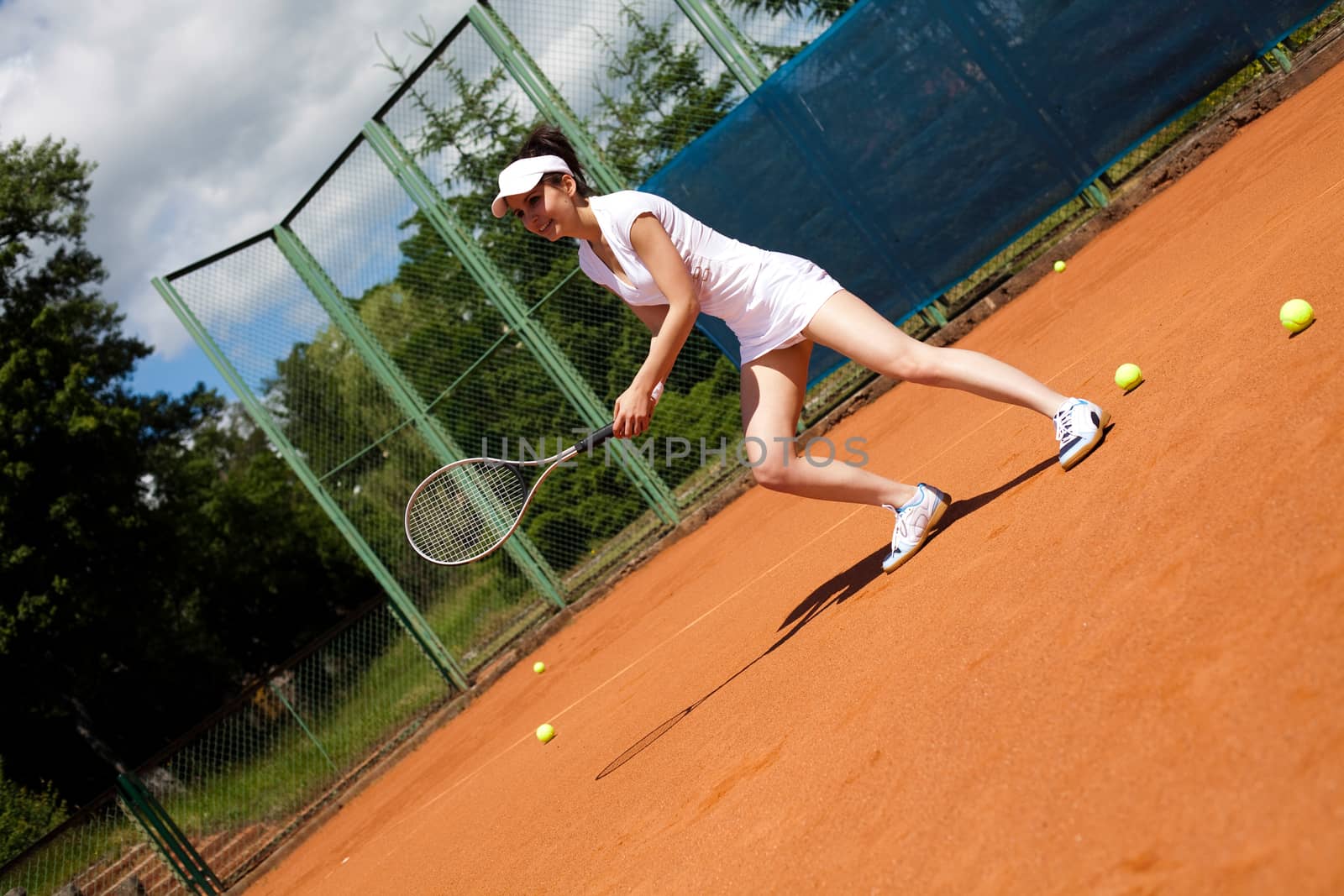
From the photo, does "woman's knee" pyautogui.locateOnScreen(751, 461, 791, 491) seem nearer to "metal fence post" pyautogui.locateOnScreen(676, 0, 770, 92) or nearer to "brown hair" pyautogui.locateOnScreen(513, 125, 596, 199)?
"brown hair" pyautogui.locateOnScreen(513, 125, 596, 199)

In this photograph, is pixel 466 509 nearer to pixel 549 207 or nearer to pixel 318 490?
pixel 549 207

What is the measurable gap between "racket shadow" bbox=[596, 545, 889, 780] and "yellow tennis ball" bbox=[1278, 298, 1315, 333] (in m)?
1.52

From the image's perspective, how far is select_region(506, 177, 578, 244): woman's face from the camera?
3701 millimetres

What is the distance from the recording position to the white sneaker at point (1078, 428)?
3443 mm

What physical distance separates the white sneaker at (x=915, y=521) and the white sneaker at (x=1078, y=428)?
0.50 meters

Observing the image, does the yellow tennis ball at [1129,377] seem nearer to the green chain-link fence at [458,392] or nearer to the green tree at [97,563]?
the green chain-link fence at [458,392]

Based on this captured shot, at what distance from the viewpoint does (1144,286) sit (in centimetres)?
596

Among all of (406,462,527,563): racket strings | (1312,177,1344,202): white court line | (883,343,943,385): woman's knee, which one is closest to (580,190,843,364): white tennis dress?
(883,343,943,385): woman's knee

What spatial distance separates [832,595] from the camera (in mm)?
4277

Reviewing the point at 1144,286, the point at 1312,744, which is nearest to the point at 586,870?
the point at 1312,744

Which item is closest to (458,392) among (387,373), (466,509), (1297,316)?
(387,373)

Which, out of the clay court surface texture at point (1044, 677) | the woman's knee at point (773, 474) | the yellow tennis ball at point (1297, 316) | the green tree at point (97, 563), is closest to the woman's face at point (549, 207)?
the woman's knee at point (773, 474)

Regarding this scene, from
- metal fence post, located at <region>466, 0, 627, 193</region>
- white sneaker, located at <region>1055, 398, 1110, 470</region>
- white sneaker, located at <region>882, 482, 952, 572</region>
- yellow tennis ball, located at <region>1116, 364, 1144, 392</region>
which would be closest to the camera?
white sneaker, located at <region>1055, 398, 1110, 470</region>

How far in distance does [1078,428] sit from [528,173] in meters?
1.89
